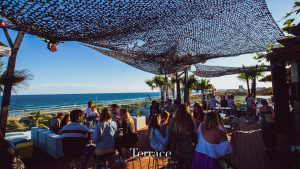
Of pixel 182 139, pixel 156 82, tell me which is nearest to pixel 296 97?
pixel 182 139

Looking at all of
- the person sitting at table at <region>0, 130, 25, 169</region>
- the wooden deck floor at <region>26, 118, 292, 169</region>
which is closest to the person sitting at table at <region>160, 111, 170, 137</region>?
the wooden deck floor at <region>26, 118, 292, 169</region>

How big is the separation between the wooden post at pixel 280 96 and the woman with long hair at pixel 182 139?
3083 millimetres

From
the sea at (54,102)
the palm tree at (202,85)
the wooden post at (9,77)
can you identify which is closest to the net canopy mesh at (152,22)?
the wooden post at (9,77)

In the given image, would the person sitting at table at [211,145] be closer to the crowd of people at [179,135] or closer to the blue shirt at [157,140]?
the crowd of people at [179,135]

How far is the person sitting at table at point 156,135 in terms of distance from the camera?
11.4 feet

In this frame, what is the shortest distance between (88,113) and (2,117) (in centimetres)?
425

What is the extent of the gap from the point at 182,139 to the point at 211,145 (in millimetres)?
604

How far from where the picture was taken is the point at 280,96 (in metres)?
5.01

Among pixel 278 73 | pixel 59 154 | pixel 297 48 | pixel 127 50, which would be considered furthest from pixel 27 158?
pixel 278 73

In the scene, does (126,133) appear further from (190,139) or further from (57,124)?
(57,124)

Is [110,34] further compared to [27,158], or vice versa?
[27,158]

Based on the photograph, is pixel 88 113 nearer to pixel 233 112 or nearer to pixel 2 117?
pixel 2 117

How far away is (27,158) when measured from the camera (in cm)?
511

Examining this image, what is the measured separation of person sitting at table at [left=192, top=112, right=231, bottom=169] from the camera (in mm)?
2572
